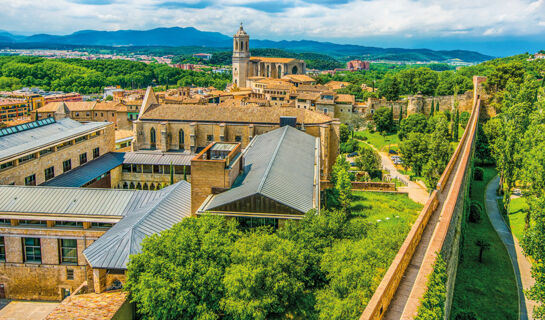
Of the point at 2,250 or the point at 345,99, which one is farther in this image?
the point at 345,99

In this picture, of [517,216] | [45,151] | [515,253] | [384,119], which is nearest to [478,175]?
[517,216]

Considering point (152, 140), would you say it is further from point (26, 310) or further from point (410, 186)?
point (410, 186)

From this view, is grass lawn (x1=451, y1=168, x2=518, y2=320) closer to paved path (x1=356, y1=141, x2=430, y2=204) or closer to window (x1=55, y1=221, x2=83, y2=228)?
paved path (x1=356, y1=141, x2=430, y2=204)

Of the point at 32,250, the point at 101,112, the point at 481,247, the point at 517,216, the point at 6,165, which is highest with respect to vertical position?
the point at 101,112

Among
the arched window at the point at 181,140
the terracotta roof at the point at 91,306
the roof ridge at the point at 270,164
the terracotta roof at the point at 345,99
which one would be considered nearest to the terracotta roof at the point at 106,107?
the arched window at the point at 181,140

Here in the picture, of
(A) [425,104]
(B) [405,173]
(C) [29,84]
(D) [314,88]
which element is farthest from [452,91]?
(C) [29,84]

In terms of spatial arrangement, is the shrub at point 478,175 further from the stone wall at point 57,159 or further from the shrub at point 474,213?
the stone wall at point 57,159
